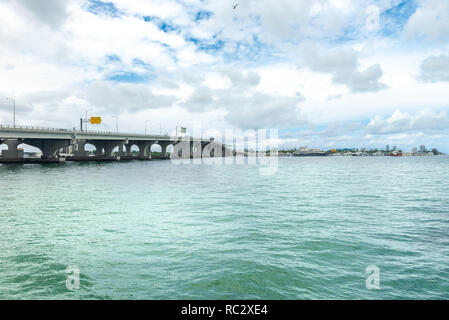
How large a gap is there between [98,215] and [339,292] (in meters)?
18.9

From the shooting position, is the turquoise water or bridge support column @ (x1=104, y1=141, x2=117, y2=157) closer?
the turquoise water

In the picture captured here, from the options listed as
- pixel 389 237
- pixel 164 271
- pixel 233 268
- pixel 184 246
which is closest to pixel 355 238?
pixel 389 237

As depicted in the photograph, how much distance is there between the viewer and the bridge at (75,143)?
85875 mm

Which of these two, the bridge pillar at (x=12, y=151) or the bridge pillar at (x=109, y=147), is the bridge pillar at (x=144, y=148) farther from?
the bridge pillar at (x=12, y=151)

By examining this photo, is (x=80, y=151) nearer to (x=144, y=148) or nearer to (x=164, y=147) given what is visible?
(x=144, y=148)

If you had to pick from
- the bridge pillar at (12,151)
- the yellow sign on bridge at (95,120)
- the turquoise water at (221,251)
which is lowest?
the turquoise water at (221,251)

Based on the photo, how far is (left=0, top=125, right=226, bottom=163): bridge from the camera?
85.9m

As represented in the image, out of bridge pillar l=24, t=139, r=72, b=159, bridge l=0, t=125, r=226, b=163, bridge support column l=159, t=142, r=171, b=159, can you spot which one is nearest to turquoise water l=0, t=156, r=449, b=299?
bridge l=0, t=125, r=226, b=163

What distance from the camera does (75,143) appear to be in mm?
103312

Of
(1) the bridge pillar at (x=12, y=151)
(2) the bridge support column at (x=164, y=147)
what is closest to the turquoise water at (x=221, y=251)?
(1) the bridge pillar at (x=12, y=151)

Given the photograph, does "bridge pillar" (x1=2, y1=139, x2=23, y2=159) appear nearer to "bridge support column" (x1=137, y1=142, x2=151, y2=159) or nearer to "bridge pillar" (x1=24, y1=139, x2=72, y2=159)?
"bridge pillar" (x1=24, y1=139, x2=72, y2=159)

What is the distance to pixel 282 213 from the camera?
79.9 ft

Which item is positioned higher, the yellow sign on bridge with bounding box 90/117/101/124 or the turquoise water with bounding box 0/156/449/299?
the yellow sign on bridge with bounding box 90/117/101/124
